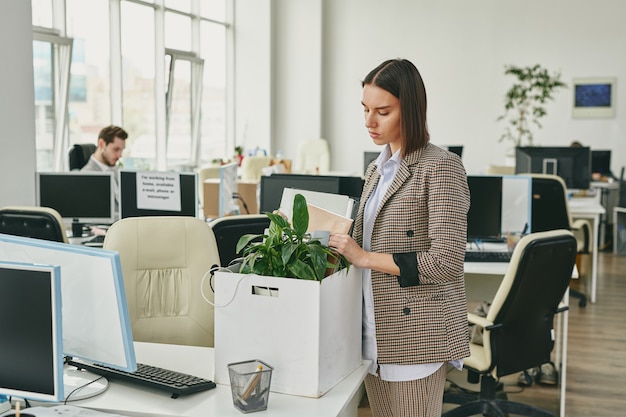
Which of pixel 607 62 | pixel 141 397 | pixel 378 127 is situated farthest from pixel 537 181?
pixel 607 62

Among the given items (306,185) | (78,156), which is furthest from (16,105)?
(306,185)

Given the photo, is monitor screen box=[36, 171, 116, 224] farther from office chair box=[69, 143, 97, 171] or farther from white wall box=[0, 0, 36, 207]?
office chair box=[69, 143, 97, 171]

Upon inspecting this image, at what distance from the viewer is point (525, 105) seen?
10047 mm

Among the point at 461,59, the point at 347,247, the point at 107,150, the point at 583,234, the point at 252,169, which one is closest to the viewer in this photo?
the point at 347,247

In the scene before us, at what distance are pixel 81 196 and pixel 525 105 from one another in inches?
266

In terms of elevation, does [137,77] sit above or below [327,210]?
above

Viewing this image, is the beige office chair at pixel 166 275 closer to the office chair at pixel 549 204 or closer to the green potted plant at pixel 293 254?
the green potted plant at pixel 293 254

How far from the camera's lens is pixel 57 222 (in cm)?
391

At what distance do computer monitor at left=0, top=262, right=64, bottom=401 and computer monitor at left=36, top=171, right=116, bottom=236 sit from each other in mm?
3404

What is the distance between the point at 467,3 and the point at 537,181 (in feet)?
20.2

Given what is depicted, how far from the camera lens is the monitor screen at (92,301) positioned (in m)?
1.75

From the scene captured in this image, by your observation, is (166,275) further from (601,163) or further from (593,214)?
(601,163)

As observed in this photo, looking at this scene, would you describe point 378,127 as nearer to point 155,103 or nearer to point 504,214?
point 504,214

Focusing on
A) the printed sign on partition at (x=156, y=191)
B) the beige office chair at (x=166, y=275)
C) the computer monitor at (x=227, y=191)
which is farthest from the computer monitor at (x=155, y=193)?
the beige office chair at (x=166, y=275)
